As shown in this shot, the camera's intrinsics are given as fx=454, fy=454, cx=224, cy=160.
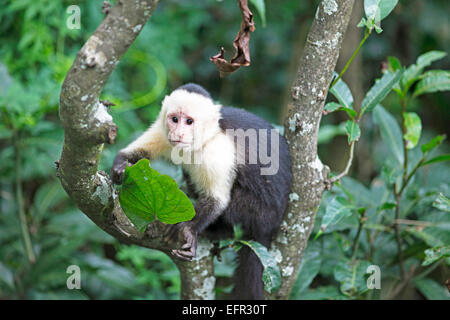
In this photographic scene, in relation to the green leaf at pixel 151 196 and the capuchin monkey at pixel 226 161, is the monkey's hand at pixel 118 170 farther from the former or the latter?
the green leaf at pixel 151 196

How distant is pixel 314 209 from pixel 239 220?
1.12ft

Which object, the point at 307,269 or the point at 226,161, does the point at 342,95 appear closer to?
the point at 226,161

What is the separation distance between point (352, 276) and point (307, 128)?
2.57 ft

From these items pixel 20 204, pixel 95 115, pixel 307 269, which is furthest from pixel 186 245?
pixel 20 204

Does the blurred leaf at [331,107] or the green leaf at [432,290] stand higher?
the blurred leaf at [331,107]

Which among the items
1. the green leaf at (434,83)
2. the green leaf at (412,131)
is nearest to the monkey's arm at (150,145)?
the green leaf at (412,131)

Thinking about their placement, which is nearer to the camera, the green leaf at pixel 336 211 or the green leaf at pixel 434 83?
the green leaf at pixel 336 211

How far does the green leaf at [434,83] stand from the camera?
7.44ft

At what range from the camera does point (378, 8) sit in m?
1.62

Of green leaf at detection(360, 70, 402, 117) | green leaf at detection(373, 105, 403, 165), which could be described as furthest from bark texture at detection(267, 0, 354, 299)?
green leaf at detection(373, 105, 403, 165)

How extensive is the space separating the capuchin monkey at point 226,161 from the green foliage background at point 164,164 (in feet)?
0.99

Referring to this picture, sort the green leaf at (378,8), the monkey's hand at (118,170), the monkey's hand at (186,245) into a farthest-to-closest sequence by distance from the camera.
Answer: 1. the monkey's hand at (118,170)
2. the monkey's hand at (186,245)
3. the green leaf at (378,8)
